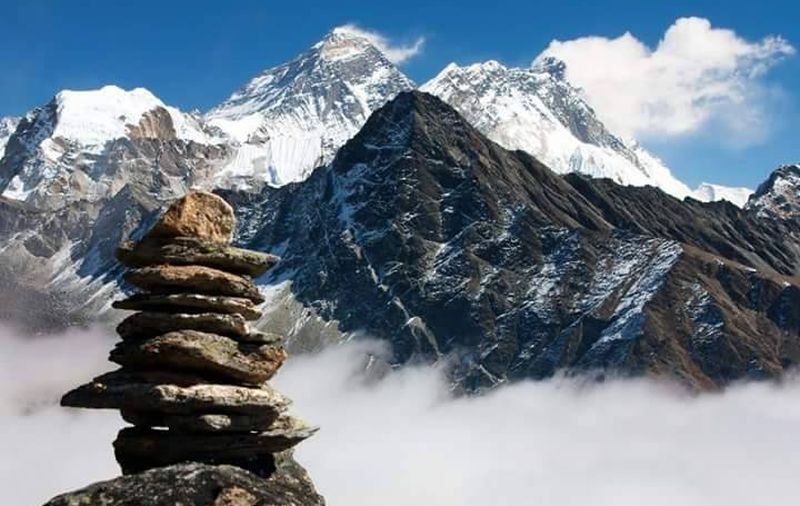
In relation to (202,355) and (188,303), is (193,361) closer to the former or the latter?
(202,355)

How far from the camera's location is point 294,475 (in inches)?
1513

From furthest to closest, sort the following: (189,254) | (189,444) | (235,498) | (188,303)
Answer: (189,254) → (188,303) → (189,444) → (235,498)

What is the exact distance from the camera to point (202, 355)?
36531 mm

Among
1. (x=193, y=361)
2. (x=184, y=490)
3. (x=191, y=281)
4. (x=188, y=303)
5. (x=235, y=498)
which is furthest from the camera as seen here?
(x=191, y=281)

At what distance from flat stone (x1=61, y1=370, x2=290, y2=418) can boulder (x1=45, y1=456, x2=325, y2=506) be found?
9.29ft

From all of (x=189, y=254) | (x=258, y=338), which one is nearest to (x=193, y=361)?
(x=258, y=338)

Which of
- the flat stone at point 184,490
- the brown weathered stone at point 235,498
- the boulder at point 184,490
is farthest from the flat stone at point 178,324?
the brown weathered stone at point 235,498

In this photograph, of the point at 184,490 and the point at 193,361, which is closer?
the point at 184,490

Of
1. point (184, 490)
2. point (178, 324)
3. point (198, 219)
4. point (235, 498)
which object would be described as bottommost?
point (235, 498)

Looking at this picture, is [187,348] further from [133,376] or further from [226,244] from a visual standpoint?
[226,244]

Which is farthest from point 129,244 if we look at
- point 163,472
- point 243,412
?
point 163,472

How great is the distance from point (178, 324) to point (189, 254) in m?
2.75

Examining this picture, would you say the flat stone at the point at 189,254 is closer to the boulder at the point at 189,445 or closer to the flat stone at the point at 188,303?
the flat stone at the point at 188,303

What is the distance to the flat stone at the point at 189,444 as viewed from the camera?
36344 mm
